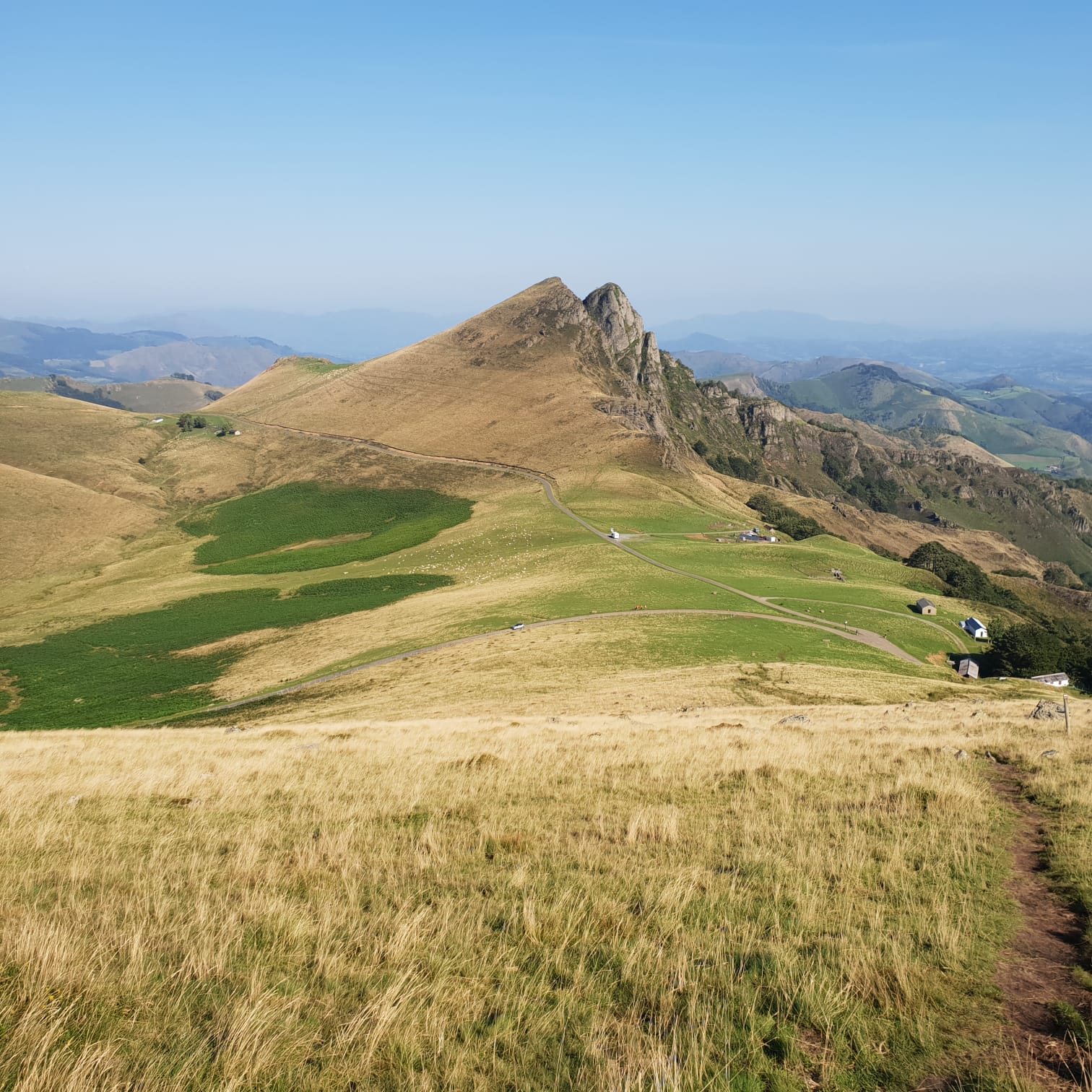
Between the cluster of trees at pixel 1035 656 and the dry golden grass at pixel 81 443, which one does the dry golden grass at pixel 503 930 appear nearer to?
the cluster of trees at pixel 1035 656

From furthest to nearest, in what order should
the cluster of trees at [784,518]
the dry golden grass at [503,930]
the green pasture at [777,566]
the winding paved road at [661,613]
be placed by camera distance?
the cluster of trees at [784,518], the green pasture at [777,566], the winding paved road at [661,613], the dry golden grass at [503,930]

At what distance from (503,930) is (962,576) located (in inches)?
4891

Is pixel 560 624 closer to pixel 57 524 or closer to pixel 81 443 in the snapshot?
pixel 57 524

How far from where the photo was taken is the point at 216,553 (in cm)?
11119

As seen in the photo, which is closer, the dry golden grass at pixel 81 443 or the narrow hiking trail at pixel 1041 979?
the narrow hiking trail at pixel 1041 979

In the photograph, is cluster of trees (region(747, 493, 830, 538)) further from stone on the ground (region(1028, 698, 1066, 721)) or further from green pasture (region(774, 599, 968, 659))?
stone on the ground (region(1028, 698, 1066, 721))

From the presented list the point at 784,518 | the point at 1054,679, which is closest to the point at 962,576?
the point at 784,518

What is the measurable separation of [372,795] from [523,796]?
3.11 m

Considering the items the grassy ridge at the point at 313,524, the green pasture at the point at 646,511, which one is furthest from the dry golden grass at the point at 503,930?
the grassy ridge at the point at 313,524

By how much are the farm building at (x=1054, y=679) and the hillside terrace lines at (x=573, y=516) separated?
32.1 feet

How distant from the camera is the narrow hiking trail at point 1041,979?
217 inches

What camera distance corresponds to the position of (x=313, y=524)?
12362cm

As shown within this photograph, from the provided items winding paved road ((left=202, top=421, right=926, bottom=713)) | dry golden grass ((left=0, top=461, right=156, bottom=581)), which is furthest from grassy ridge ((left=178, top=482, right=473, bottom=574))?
winding paved road ((left=202, top=421, right=926, bottom=713))

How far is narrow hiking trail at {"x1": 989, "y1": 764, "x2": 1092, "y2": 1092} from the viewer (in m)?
5.50
